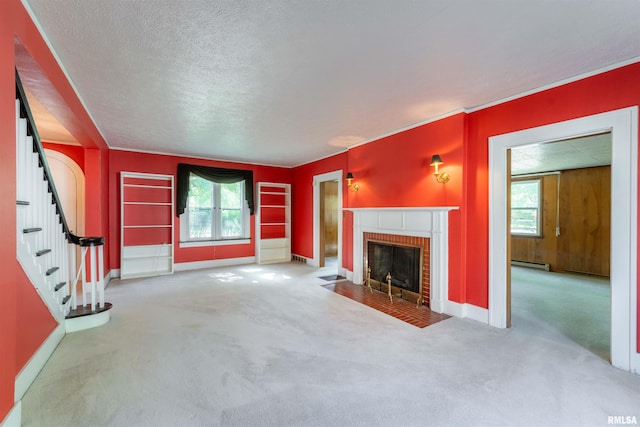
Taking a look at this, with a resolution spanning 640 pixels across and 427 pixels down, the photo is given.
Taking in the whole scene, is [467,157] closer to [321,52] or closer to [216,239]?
[321,52]

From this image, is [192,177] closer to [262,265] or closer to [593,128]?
[262,265]

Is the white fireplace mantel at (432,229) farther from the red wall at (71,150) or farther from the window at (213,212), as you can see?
the red wall at (71,150)

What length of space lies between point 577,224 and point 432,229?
4.92 m

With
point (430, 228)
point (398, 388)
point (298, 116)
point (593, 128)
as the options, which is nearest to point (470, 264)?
point (430, 228)

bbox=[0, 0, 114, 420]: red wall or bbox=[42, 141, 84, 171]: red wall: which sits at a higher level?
bbox=[42, 141, 84, 171]: red wall

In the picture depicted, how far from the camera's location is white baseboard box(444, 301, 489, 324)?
325 centimetres

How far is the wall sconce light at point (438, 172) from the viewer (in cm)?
349

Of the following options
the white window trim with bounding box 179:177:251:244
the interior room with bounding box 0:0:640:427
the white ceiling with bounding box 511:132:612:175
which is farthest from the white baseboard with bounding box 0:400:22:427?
the white ceiling with bounding box 511:132:612:175

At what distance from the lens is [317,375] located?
7.13 feet

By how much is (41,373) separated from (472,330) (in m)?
3.90

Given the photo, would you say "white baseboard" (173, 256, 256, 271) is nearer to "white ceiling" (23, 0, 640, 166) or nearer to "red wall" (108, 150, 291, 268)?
"red wall" (108, 150, 291, 268)

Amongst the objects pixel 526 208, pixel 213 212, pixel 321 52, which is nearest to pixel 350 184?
pixel 321 52

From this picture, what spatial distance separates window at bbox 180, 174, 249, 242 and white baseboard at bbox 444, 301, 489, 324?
479 cm

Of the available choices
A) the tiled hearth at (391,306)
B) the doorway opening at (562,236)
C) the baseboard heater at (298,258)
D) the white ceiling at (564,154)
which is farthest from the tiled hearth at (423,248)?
the baseboard heater at (298,258)
